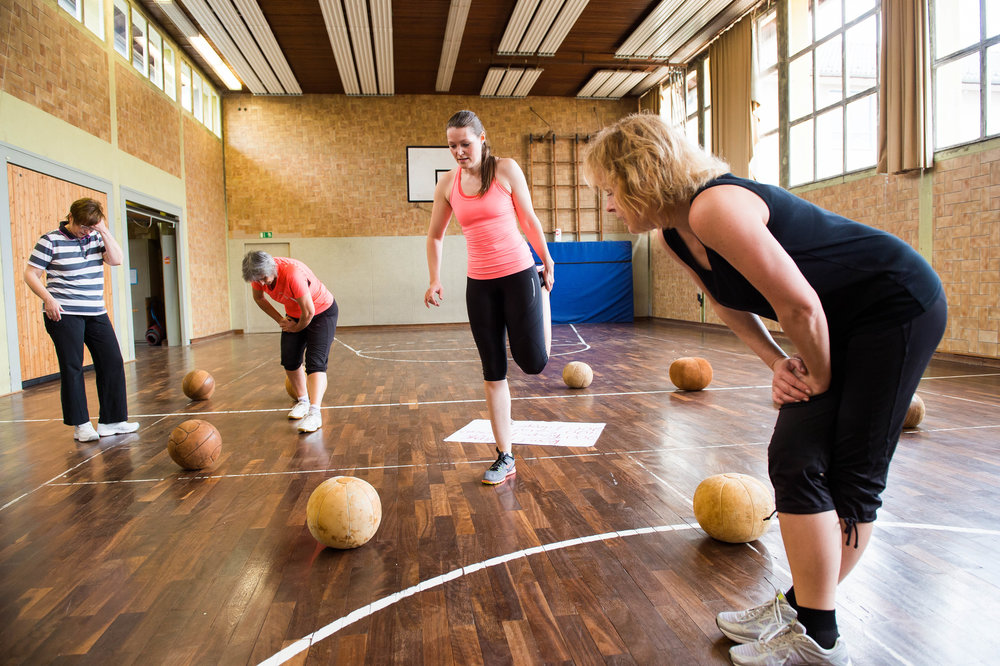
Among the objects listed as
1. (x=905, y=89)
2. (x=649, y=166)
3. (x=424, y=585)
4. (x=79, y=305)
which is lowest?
(x=424, y=585)

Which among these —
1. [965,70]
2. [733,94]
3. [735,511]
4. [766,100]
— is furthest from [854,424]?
[733,94]

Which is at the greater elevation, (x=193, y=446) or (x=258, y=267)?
(x=258, y=267)

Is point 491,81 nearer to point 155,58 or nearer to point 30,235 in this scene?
point 155,58

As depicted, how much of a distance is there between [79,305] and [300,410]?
65.5 inches

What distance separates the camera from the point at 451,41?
12.9 meters

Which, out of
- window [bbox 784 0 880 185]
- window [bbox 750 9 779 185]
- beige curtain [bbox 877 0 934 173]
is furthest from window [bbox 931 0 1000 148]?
window [bbox 750 9 779 185]

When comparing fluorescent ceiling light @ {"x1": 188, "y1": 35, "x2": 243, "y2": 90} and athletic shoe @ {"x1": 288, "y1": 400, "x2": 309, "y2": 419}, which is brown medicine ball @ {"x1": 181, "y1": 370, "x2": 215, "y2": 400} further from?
fluorescent ceiling light @ {"x1": 188, "y1": 35, "x2": 243, "y2": 90}

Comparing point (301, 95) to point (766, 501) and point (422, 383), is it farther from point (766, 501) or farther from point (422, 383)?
point (766, 501)

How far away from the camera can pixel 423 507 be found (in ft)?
9.63

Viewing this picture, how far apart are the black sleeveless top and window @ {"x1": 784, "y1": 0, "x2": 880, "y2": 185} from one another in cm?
889

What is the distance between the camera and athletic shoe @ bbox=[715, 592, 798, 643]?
1629 mm

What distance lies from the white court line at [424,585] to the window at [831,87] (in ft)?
28.2

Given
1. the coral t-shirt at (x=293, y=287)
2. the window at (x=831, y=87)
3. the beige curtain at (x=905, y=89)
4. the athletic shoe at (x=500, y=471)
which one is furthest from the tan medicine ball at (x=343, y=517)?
the window at (x=831, y=87)

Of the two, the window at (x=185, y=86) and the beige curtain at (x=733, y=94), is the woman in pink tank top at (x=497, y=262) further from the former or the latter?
the window at (x=185, y=86)
